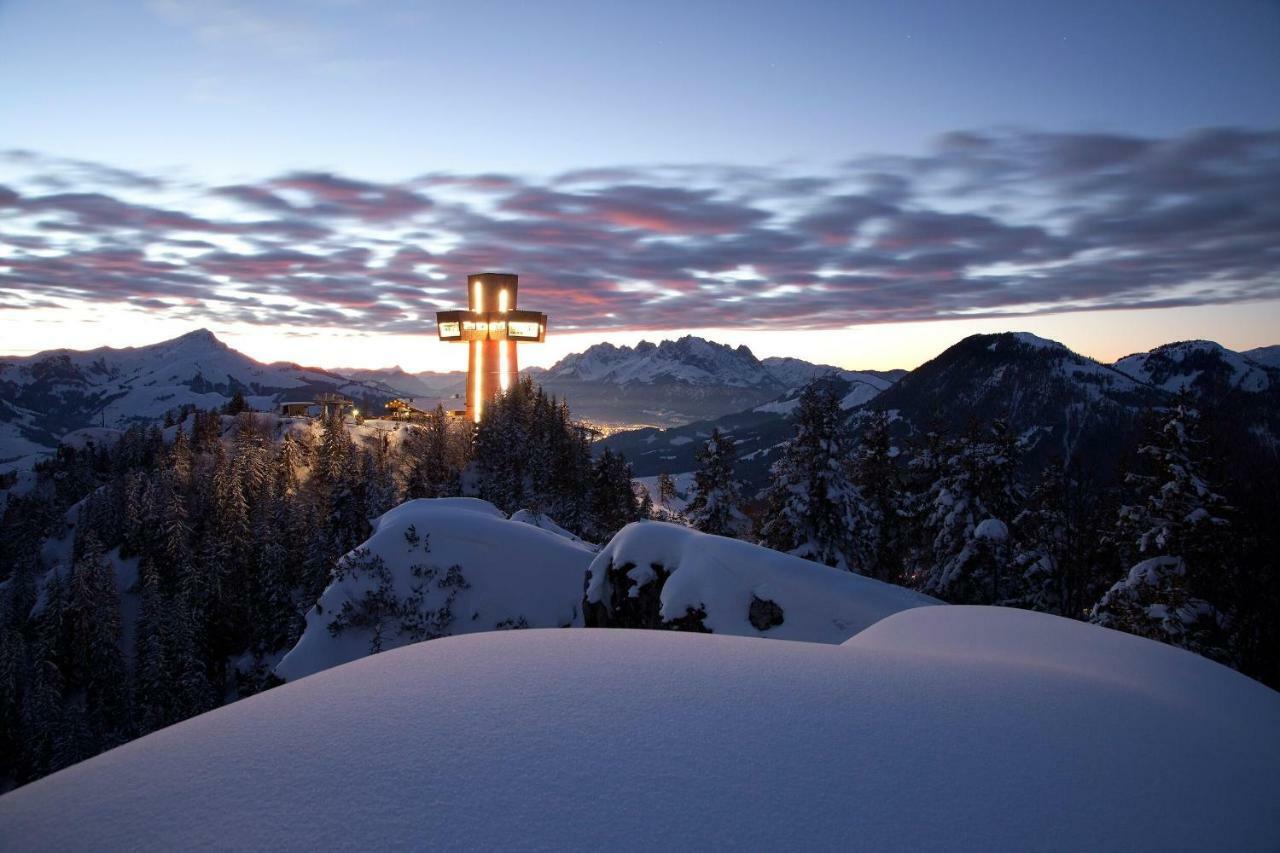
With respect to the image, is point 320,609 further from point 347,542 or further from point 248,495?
point 248,495

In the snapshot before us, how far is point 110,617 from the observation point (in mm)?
57781

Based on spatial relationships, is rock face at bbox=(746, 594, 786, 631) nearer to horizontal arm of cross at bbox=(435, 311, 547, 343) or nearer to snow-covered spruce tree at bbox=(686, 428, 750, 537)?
snow-covered spruce tree at bbox=(686, 428, 750, 537)

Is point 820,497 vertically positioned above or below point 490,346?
below

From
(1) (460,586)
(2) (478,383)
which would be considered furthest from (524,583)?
(2) (478,383)

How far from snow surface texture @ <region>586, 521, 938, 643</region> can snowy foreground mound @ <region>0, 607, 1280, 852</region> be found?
26.3ft

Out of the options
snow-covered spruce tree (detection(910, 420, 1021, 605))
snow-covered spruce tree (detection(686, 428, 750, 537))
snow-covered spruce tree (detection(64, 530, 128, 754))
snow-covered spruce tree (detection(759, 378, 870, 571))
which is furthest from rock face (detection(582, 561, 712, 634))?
snow-covered spruce tree (detection(64, 530, 128, 754))

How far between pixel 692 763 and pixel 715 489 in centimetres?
3585

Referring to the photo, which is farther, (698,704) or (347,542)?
(347,542)

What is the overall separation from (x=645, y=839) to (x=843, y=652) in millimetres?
4031

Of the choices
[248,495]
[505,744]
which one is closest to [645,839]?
[505,744]

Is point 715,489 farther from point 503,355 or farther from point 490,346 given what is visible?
point 490,346

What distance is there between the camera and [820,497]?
30797mm

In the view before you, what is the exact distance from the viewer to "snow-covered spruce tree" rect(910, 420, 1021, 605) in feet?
90.5

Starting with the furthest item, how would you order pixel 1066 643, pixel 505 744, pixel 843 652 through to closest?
pixel 1066 643 < pixel 843 652 < pixel 505 744
